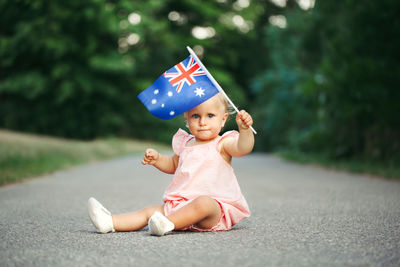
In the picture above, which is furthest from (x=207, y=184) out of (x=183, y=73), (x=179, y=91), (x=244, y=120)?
(x=183, y=73)

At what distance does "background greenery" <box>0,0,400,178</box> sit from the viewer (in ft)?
31.3

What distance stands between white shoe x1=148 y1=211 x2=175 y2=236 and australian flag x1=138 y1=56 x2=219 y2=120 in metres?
0.79

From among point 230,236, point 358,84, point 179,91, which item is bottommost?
point 230,236

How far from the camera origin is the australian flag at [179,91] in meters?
3.58

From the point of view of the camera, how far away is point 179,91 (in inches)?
144

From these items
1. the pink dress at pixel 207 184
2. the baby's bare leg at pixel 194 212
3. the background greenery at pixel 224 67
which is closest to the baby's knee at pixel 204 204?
the baby's bare leg at pixel 194 212

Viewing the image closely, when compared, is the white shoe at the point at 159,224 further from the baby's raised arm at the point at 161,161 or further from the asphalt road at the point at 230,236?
the baby's raised arm at the point at 161,161

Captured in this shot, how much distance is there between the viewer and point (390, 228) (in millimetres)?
3484

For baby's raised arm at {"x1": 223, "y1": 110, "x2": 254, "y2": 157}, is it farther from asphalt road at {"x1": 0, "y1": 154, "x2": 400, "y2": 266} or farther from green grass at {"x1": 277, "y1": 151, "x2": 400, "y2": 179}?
green grass at {"x1": 277, "y1": 151, "x2": 400, "y2": 179}

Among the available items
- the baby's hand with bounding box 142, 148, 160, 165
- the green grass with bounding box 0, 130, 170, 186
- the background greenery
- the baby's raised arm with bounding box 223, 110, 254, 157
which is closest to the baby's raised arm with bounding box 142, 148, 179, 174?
the baby's hand with bounding box 142, 148, 160, 165

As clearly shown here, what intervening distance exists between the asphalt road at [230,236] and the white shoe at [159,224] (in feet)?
0.24

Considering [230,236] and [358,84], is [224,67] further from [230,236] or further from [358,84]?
[230,236]

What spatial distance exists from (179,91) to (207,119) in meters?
0.31

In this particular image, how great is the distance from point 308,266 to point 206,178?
1.26 m
